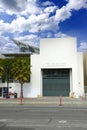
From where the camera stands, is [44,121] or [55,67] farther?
[55,67]

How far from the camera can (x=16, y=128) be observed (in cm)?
1388

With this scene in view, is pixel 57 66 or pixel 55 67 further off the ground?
pixel 57 66

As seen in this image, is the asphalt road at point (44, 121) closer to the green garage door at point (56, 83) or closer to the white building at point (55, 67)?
the white building at point (55, 67)

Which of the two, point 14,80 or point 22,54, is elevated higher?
point 22,54

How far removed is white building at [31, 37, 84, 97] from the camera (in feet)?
198

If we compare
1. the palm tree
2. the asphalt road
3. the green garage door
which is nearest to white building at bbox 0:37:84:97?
the green garage door

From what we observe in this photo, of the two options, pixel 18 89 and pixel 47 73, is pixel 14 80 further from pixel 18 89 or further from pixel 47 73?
pixel 47 73

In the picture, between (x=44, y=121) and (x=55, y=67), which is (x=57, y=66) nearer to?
(x=55, y=67)

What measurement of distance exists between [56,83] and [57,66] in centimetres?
340

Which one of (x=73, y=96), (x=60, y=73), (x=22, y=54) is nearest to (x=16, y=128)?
(x=73, y=96)

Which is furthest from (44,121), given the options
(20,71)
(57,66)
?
(57,66)

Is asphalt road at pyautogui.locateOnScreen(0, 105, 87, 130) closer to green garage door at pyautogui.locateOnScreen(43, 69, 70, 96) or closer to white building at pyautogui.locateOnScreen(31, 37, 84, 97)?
white building at pyautogui.locateOnScreen(31, 37, 84, 97)

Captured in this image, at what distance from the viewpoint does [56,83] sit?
200 feet

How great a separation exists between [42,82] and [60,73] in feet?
13.1
